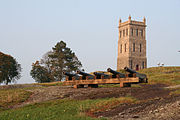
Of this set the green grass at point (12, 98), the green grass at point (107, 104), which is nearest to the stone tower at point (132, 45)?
the green grass at point (12, 98)

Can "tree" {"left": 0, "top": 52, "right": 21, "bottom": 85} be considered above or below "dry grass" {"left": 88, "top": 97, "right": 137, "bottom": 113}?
above

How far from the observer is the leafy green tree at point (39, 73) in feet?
162

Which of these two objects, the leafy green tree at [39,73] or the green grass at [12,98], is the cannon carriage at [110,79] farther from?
the leafy green tree at [39,73]

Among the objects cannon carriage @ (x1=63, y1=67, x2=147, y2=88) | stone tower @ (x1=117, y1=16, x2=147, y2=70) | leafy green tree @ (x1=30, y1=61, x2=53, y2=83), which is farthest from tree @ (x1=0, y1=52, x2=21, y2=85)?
stone tower @ (x1=117, y1=16, x2=147, y2=70)

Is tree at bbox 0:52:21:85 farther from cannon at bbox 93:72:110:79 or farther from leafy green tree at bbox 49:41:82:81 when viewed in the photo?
cannon at bbox 93:72:110:79

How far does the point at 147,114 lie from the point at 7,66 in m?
41.3

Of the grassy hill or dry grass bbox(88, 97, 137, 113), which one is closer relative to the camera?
the grassy hill

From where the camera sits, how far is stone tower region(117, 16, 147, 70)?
71.1 m

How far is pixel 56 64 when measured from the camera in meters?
47.0

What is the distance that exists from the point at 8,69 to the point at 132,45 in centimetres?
3774

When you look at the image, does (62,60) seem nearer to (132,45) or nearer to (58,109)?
(132,45)

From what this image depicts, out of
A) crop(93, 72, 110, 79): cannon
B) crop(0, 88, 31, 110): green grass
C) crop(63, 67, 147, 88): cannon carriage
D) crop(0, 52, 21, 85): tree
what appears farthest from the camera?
crop(0, 52, 21, 85): tree

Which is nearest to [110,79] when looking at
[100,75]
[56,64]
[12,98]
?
[100,75]

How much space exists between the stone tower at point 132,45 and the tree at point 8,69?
32.2 m
